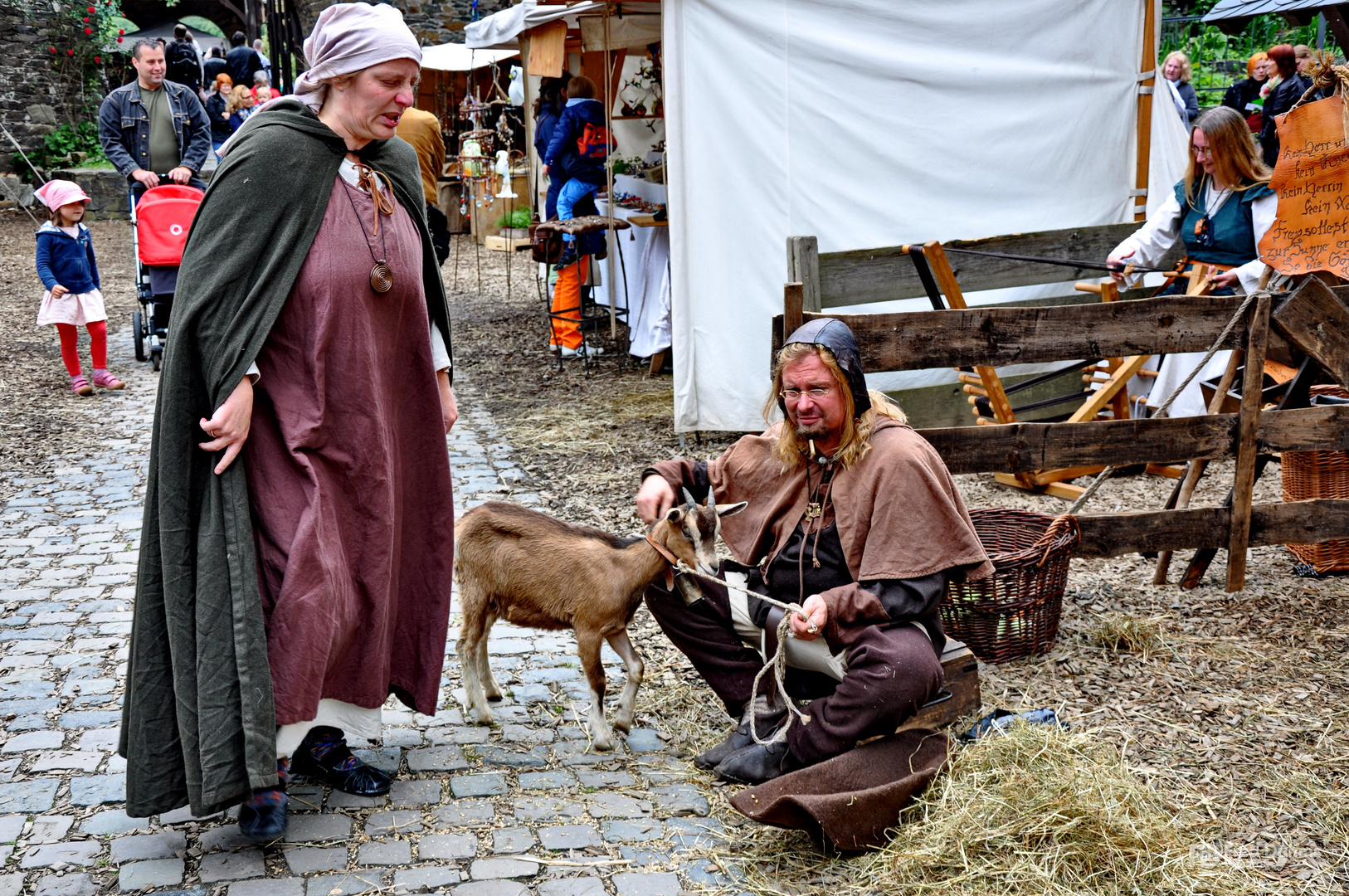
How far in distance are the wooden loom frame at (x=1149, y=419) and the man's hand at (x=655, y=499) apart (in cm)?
123

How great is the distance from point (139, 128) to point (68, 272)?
150cm

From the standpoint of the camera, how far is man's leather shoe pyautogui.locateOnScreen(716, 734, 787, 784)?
11.7 feet

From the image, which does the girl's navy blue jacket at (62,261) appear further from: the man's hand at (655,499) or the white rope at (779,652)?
the white rope at (779,652)

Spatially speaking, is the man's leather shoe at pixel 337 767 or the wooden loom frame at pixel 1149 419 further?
the wooden loom frame at pixel 1149 419

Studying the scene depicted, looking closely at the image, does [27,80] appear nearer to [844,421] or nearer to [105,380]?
[105,380]

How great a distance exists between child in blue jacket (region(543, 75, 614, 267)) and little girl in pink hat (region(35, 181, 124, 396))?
389cm

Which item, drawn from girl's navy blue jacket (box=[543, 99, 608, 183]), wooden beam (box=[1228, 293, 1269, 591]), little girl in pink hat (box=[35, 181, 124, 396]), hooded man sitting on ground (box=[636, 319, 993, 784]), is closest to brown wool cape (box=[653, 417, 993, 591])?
hooded man sitting on ground (box=[636, 319, 993, 784])

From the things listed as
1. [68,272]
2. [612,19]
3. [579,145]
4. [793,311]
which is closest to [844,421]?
[793,311]

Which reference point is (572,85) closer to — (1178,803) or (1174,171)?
(1174,171)

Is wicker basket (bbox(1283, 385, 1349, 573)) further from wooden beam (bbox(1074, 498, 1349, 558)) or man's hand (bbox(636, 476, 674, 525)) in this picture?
man's hand (bbox(636, 476, 674, 525))

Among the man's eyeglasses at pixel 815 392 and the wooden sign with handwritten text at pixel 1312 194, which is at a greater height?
the wooden sign with handwritten text at pixel 1312 194

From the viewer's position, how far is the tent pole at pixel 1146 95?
813cm

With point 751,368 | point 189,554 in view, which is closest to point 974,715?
point 189,554

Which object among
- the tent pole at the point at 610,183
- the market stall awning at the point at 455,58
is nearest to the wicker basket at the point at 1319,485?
the tent pole at the point at 610,183
